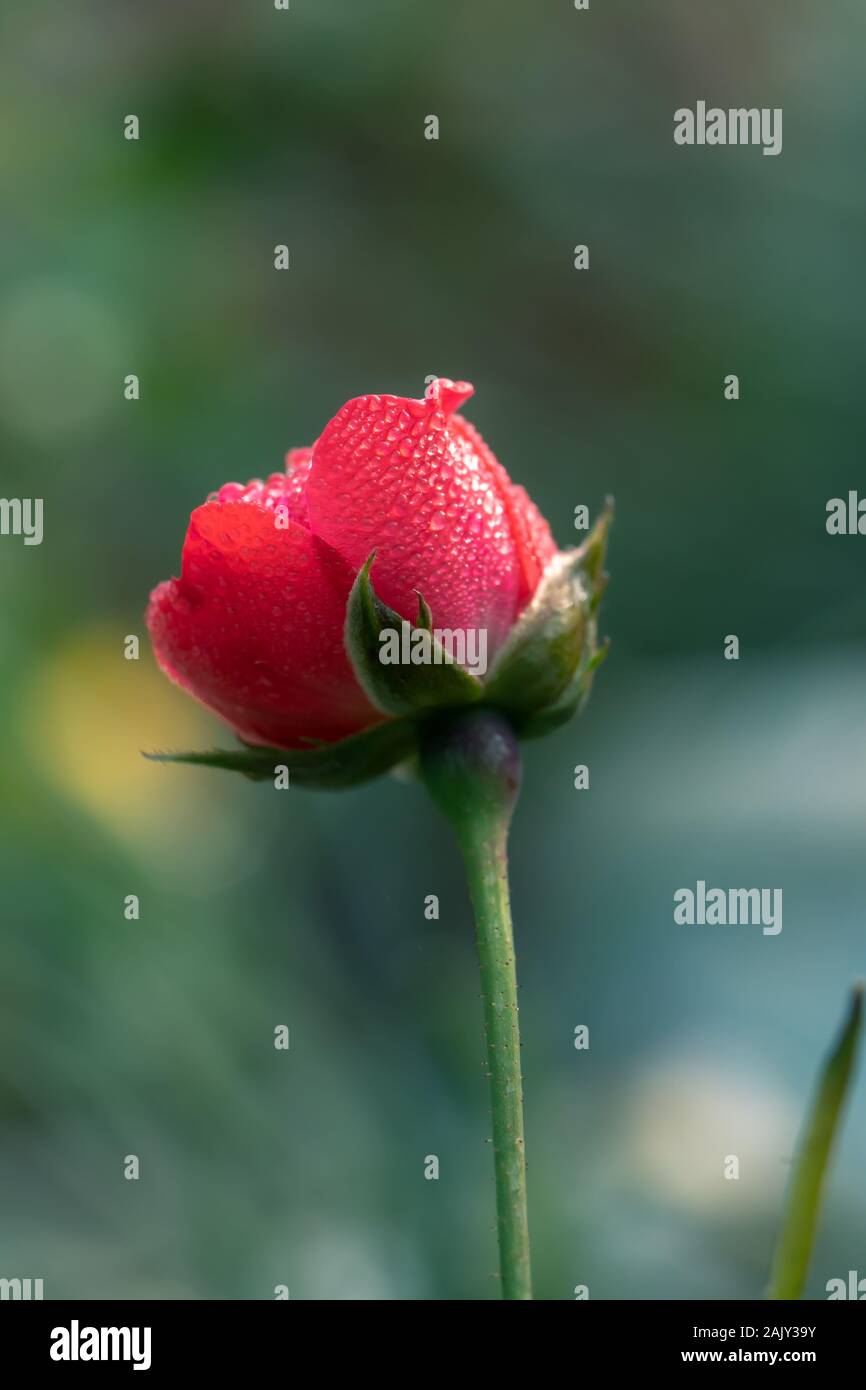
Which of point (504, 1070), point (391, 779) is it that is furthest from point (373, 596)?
point (391, 779)

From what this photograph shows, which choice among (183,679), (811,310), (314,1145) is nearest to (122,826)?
(314,1145)

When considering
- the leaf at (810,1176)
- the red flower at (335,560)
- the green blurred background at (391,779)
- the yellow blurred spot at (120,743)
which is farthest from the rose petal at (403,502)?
the yellow blurred spot at (120,743)

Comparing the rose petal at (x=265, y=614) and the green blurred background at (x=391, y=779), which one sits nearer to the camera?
the rose petal at (x=265, y=614)

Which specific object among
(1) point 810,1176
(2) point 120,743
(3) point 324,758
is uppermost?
(2) point 120,743

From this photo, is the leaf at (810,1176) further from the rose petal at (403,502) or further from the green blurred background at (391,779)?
the green blurred background at (391,779)

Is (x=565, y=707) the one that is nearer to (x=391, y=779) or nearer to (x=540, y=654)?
(x=540, y=654)
